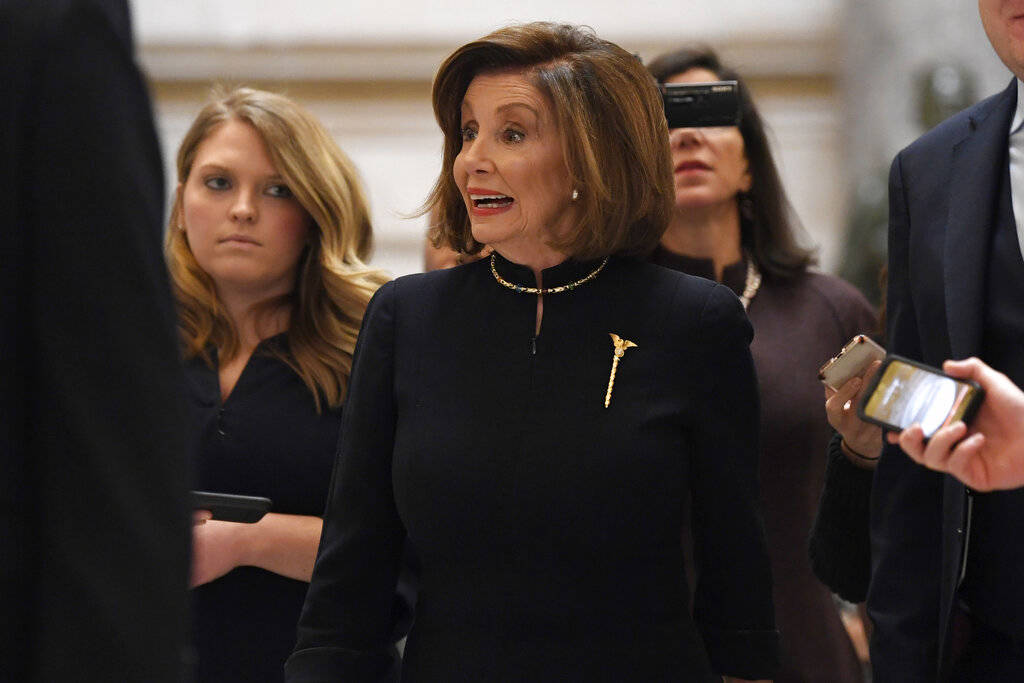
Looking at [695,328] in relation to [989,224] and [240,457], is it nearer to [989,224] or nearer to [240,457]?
[989,224]

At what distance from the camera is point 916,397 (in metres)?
1.87

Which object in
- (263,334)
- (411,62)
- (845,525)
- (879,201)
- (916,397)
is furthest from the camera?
(411,62)

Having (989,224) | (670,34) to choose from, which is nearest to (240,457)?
(989,224)

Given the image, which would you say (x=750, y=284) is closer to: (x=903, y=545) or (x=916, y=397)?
(x=903, y=545)

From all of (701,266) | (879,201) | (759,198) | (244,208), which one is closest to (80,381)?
(244,208)

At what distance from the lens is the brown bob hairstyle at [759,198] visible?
11.0ft

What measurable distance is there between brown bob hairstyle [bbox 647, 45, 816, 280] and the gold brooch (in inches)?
43.6

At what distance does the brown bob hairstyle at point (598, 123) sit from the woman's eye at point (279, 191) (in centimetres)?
80

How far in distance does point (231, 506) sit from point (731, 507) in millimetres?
888

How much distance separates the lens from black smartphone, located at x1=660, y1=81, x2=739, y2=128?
10.0ft

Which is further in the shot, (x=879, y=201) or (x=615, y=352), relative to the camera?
(x=879, y=201)

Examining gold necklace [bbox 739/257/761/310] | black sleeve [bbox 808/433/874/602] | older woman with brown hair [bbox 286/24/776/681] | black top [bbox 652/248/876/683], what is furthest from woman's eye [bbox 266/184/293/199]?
black sleeve [bbox 808/433/874/602]

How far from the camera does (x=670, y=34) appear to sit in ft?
29.1

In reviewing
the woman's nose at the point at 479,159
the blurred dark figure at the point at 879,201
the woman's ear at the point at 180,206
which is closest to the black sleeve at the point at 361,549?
the woman's nose at the point at 479,159
